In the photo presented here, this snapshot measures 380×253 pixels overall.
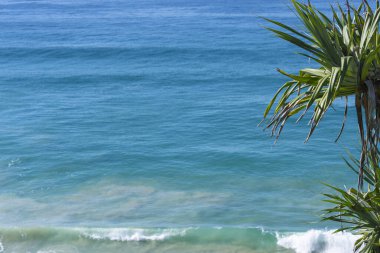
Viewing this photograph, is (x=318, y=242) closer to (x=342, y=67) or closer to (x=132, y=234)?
(x=132, y=234)

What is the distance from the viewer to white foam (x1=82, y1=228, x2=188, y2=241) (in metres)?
19.7

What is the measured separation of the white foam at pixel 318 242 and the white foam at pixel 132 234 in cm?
291

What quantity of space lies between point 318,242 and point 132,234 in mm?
4895

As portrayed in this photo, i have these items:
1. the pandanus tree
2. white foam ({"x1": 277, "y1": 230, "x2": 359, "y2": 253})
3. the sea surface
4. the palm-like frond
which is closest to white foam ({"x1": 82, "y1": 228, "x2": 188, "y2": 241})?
the sea surface

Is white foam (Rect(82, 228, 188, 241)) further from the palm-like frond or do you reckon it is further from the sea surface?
the palm-like frond

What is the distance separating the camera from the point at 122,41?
179 ft

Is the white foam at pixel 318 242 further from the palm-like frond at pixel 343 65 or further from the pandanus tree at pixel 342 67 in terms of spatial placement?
the palm-like frond at pixel 343 65

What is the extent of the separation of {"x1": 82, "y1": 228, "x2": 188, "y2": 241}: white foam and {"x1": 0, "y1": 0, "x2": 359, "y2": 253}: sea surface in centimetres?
4

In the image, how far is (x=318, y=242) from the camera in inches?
758

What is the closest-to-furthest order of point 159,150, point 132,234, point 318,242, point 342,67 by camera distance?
1. point 342,67
2. point 318,242
3. point 132,234
4. point 159,150

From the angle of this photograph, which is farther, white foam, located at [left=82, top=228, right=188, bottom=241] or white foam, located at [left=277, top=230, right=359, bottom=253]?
white foam, located at [left=82, top=228, right=188, bottom=241]

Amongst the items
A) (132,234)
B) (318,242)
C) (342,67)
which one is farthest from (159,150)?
(342,67)

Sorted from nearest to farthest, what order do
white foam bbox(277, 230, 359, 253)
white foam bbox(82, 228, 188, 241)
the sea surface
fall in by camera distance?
1. white foam bbox(277, 230, 359, 253)
2. white foam bbox(82, 228, 188, 241)
3. the sea surface

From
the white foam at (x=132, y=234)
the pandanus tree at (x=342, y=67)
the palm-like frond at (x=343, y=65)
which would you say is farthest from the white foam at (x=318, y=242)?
the palm-like frond at (x=343, y=65)
